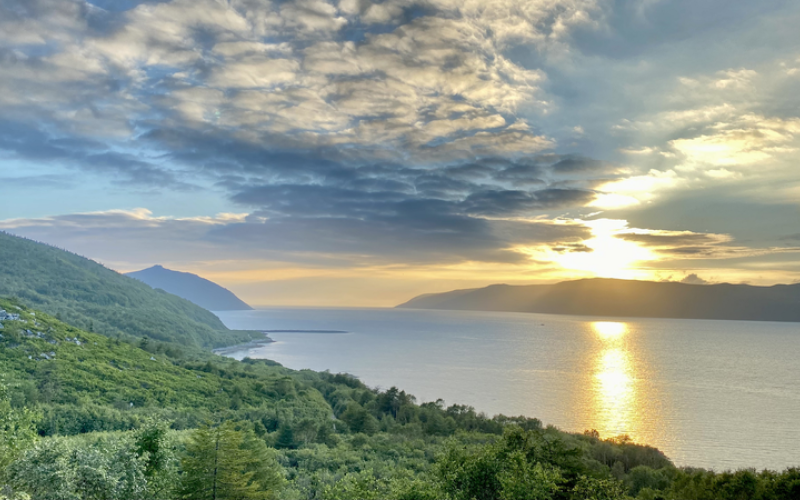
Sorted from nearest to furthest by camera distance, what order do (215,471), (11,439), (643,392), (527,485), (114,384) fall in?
(527,485) → (11,439) → (215,471) → (114,384) → (643,392)

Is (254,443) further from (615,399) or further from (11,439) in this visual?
(615,399)

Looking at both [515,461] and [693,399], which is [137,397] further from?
[693,399]

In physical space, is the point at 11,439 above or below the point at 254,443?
above

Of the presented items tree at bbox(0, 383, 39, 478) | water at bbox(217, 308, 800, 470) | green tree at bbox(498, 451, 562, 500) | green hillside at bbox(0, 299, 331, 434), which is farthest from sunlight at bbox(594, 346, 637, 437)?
tree at bbox(0, 383, 39, 478)

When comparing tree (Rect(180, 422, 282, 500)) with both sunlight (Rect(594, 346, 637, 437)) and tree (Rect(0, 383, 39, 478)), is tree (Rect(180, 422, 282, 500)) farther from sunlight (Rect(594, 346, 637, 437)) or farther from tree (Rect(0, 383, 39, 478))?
sunlight (Rect(594, 346, 637, 437))

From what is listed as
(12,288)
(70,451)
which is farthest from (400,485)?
(12,288)

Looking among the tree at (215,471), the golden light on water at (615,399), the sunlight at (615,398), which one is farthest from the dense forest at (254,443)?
the sunlight at (615,398)

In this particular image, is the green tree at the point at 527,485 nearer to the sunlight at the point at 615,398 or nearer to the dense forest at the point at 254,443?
the dense forest at the point at 254,443

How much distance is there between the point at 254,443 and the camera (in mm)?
34844

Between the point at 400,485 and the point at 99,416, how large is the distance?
169ft

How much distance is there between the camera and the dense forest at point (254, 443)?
23.1m

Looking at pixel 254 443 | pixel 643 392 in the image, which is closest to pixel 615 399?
pixel 643 392

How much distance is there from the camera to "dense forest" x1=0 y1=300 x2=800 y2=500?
2306cm

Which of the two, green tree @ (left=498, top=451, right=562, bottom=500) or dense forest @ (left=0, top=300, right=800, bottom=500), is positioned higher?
green tree @ (left=498, top=451, right=562, bottom=500)
